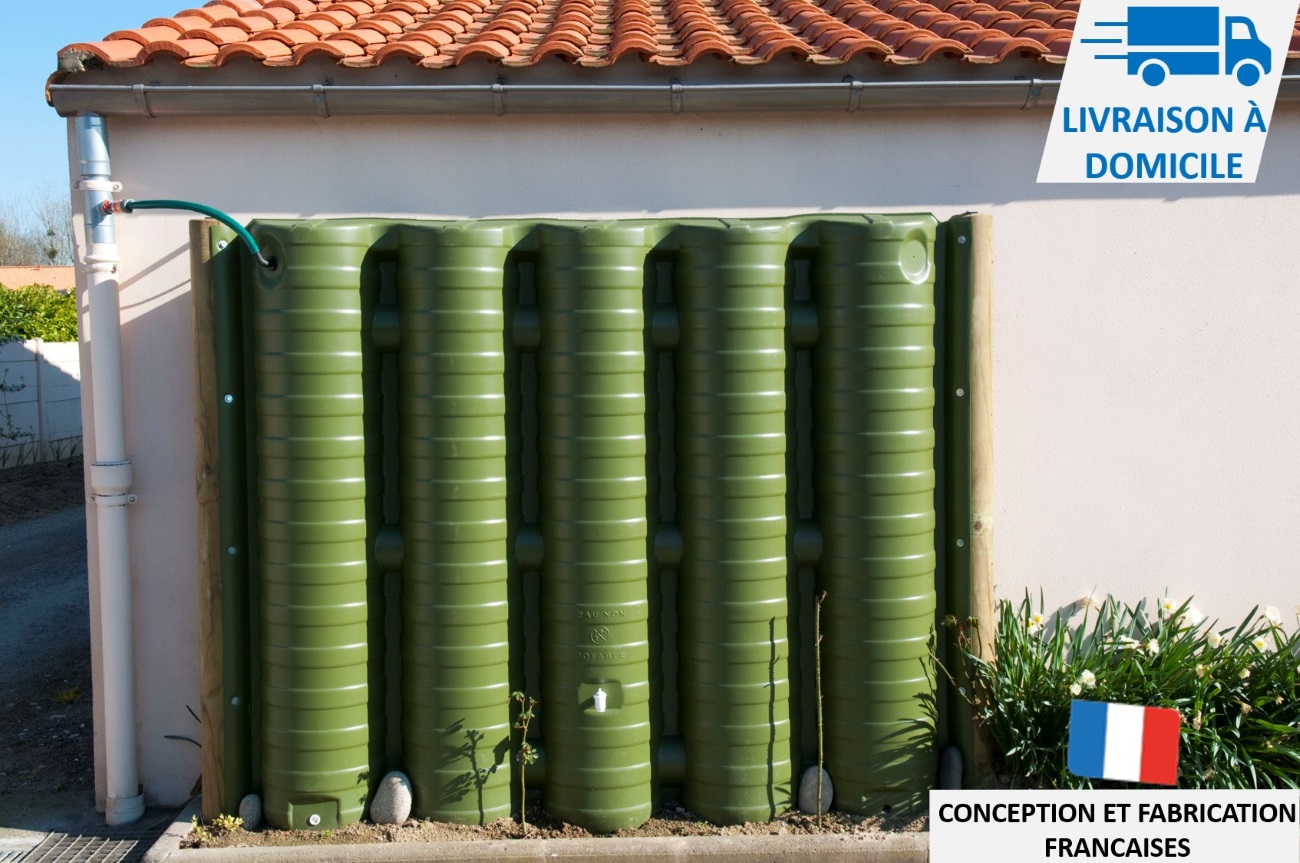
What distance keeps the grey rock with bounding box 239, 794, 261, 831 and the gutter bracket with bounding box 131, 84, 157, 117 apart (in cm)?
242

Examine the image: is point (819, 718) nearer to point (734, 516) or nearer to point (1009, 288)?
point (734, 516)

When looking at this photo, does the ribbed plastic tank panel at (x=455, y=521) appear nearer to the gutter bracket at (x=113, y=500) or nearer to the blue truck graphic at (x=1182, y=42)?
the gutter bracket at (x=113, y=500)

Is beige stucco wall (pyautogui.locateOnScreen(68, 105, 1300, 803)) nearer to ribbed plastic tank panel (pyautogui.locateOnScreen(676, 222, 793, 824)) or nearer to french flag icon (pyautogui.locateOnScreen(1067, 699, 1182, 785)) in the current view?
ribbed plastic tank panel (pyautogui.locateOnScreen(676, 222, 793, 824))

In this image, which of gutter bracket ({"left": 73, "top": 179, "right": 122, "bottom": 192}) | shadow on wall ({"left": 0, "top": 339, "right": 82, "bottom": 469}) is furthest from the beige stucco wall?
shadow on wall ({"left": 0, "top": 339, "right": 82, "bottom": 469})

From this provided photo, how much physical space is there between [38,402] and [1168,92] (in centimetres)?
1330

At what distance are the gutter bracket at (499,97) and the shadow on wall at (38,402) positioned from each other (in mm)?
11218

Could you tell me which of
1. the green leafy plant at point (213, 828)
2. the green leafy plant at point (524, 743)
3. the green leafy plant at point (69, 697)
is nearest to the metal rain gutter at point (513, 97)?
the green leafy plant at point (524, 743)

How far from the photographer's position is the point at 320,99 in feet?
12.1

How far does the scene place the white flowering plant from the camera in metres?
3.57

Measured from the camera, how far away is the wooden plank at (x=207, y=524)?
3.58 m

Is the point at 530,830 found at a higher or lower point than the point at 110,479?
lower

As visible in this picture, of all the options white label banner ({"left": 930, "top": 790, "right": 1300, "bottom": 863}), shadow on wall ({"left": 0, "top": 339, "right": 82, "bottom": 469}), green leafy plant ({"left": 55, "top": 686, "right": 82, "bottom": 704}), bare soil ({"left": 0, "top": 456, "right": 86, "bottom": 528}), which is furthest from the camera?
shadow on wall ({"left": 0, "top": 339, "right": 82, "bottom": 469})

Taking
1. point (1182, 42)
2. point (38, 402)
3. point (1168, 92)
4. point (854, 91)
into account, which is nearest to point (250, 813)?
point (854, 91)

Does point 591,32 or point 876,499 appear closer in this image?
point 876,499
